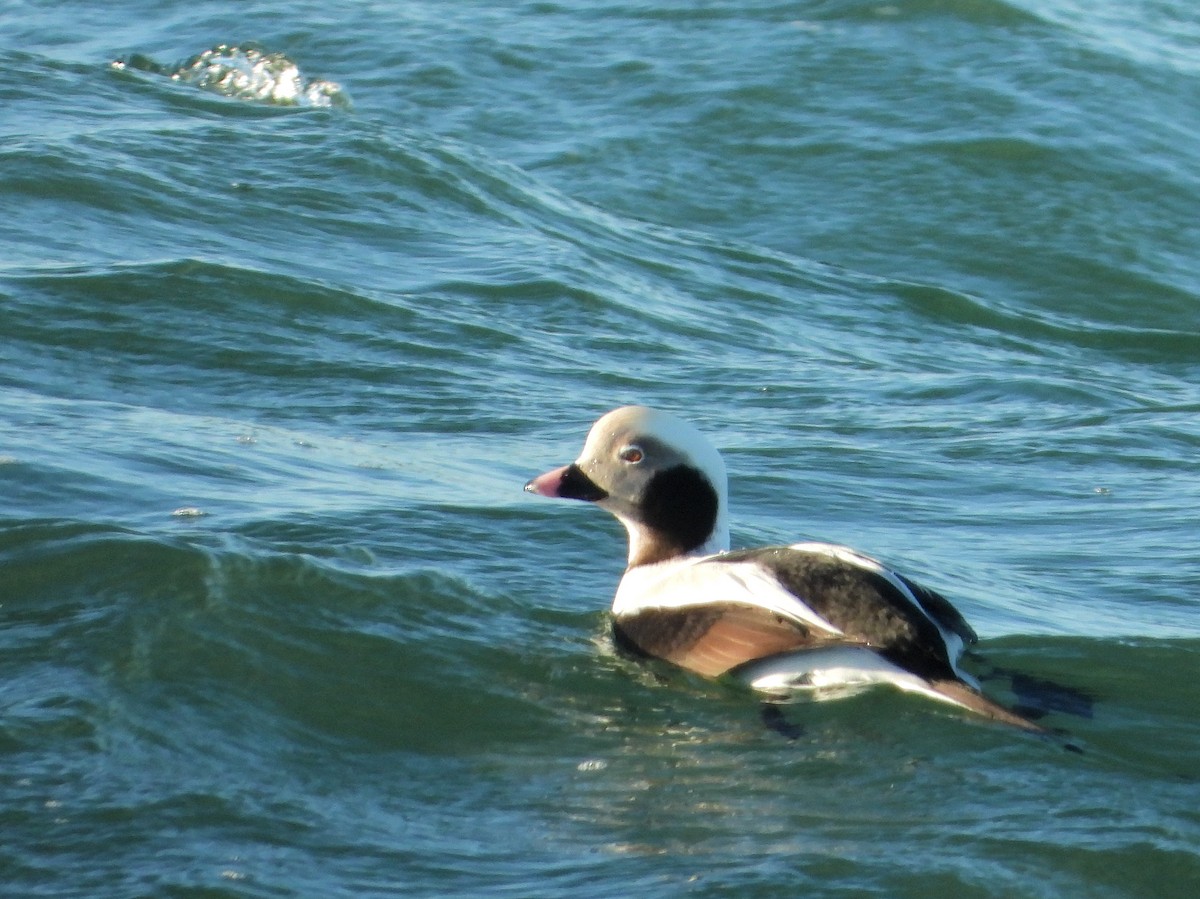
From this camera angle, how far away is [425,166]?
13.9 metres

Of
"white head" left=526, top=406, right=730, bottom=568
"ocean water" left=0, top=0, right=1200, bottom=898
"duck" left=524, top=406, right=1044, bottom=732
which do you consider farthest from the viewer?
"white head" left=526, top=406, right=730, bottom=568

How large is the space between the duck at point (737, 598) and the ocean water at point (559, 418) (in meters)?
0.11

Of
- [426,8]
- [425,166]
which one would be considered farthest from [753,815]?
[426,8]

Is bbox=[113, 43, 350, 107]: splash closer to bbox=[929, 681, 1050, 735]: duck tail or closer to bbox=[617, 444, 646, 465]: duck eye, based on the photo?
bbox=[617, 444, 646, 465]: duck eye

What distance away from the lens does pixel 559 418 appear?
946 centimetres

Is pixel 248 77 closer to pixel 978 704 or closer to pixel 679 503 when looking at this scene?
pixel 679 503

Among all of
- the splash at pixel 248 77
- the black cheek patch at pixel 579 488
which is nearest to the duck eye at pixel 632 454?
the black cheek patch at pixel 579 488

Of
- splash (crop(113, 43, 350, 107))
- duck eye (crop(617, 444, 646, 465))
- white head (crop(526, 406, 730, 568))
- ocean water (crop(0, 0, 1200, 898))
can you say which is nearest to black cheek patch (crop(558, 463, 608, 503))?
white head (crop(526, 406, 730, 568))

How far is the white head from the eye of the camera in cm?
670

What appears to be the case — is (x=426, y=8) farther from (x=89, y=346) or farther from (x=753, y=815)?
(x=753, y=815)

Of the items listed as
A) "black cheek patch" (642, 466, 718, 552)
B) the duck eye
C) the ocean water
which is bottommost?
the ocean water

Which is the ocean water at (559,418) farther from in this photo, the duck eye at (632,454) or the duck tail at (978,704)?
the duck eye at (632,454)

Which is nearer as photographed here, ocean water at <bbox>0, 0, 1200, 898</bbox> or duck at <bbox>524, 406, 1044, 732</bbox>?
ocean water at <bbox>0, 0, 1200, 898</bbox>

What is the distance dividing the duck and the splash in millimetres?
9851
